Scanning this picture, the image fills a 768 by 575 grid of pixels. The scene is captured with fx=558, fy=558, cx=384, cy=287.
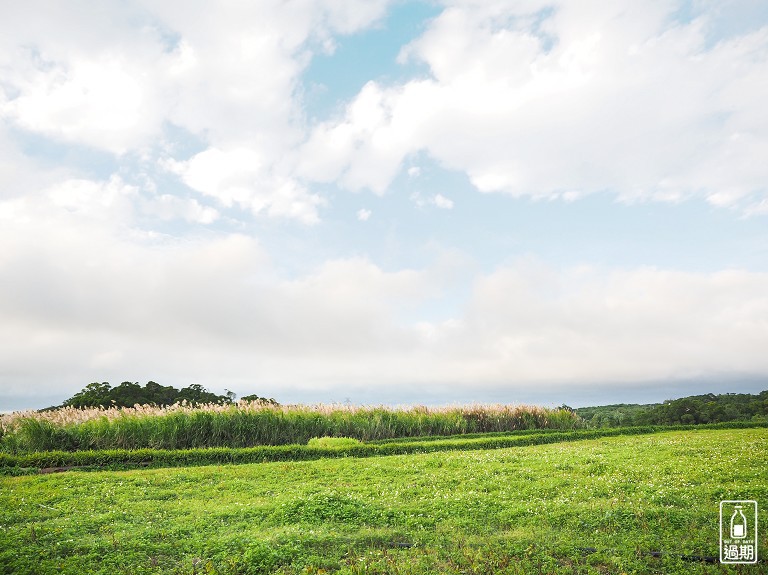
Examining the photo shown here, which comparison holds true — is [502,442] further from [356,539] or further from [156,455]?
[356,539]

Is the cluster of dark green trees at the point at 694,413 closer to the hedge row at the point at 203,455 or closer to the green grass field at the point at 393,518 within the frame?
the hedge row at the point at 203,455

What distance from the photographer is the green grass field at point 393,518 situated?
6.99 m

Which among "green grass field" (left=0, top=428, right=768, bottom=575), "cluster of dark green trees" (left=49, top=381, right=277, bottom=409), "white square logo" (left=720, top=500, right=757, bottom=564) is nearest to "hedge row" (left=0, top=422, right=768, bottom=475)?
"green grass field" (left=0, top=428, right=768, bottom=575)

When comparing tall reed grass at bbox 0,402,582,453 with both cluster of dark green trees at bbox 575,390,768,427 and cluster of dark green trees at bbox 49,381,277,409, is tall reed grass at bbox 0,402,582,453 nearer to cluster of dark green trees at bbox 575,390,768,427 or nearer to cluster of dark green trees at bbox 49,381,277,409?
cluster of dark green trees at bbox 49,381,277,409

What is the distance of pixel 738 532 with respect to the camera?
7.66 m

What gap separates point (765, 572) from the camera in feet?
21.6

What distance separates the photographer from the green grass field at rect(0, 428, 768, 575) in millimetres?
6988

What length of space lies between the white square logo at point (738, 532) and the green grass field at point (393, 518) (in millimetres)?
153

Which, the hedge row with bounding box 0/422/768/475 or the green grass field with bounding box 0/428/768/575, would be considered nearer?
the green grass field with bounding box 0/428/768/575

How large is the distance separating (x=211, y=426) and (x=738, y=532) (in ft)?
58.8

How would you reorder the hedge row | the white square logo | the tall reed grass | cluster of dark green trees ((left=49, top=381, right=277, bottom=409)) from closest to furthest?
1. the white square logo
2. the hedge row
3. the tall reed grass
4. cluster of dark green trees ((left=49, top=381, right=277, bottom=409))

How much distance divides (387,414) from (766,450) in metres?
15.2

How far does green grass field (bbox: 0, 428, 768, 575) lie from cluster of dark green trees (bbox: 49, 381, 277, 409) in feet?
48.3

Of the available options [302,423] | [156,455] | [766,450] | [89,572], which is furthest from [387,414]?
[89,572]
